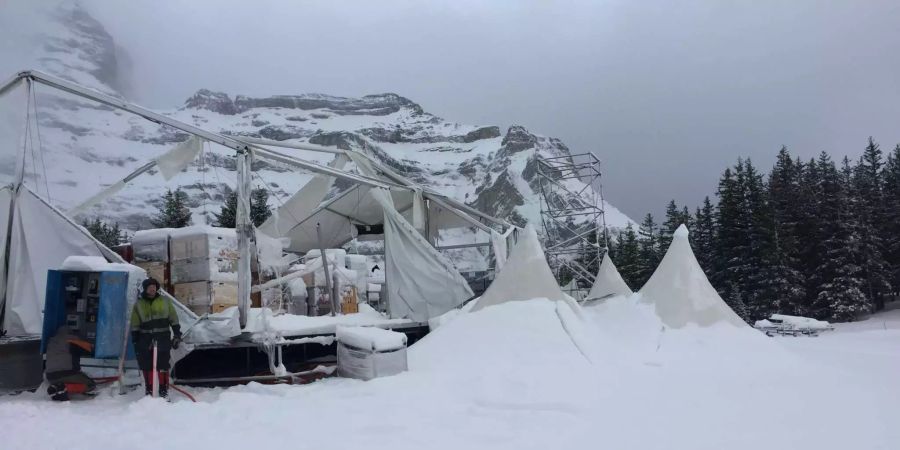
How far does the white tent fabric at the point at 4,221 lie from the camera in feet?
25.2

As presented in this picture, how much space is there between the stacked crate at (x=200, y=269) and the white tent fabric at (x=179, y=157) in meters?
1.03

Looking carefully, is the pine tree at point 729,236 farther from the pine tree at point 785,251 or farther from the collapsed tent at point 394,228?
the collapsed tent at point 394,228

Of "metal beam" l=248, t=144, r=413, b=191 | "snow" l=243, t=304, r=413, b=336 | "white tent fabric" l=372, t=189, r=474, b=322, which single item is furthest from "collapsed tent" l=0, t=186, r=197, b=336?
"white tent fabric" l=372, t=189, r=474, b=322

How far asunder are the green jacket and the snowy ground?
824 mm

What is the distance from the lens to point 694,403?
6.31 meters

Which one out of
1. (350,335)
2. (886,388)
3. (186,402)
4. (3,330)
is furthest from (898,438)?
(3,330)

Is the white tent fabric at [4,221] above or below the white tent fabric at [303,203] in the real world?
below

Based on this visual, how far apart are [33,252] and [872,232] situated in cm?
4081

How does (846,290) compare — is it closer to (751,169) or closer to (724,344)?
(751,169)

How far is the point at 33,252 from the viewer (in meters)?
7.88

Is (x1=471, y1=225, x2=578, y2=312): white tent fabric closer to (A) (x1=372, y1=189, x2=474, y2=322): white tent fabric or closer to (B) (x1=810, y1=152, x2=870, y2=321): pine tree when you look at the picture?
(A) (x1=372, y1=189, x2=474, y2=322): white tent fabric

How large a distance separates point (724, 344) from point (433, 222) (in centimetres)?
808

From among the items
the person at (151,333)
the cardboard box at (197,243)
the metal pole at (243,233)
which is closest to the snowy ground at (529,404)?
the person at (151,333)

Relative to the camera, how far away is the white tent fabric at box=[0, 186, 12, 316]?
7688 mm
